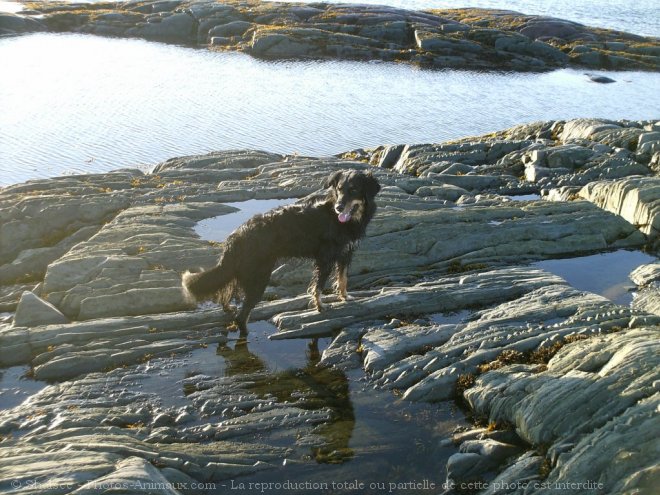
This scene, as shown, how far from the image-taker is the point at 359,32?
293 feet

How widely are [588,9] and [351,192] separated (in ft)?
449

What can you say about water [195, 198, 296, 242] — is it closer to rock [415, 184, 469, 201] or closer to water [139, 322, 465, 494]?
rock [415, 184, 469, 201]

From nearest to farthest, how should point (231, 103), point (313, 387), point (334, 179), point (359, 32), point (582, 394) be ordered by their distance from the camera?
point (582, 394) → point (313, 387) → point (334, 179) → point (231, 103) → point (359, 32)

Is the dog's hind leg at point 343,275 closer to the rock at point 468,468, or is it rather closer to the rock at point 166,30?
the rock at point 468,468

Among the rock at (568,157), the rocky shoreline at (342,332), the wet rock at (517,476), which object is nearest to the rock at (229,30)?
the rocky shoreline at (342,332)

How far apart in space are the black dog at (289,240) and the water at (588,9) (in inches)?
4189

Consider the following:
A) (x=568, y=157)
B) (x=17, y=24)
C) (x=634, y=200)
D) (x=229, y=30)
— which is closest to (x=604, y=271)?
(x=634, y=200)

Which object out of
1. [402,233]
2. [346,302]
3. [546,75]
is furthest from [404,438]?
[546,75]

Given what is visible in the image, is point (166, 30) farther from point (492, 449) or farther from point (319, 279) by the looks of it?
point (492, 449)

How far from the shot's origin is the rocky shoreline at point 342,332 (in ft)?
40.5

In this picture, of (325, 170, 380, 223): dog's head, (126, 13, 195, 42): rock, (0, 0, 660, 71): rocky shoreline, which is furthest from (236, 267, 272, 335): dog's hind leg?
(126, 13, 195, 42): rock

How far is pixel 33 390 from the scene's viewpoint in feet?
50.5

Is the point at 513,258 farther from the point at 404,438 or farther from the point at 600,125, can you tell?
the point at 600,125

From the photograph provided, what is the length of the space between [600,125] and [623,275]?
64.9 ft
